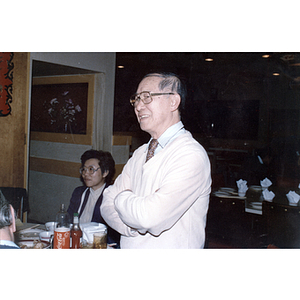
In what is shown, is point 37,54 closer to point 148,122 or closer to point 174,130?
point 148,122

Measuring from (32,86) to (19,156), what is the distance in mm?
625

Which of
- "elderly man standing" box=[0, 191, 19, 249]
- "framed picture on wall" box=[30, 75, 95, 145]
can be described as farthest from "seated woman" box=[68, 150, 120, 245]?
"elderly man standing" box=[0, 191, 19, 249]

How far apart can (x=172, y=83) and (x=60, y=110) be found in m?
1.35

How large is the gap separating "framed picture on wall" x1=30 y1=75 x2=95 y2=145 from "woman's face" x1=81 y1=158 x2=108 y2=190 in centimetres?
27

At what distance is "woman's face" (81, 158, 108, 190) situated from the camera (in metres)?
2.29

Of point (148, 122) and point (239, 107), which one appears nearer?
point (148, 122)

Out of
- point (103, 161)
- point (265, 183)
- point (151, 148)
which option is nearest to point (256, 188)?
point (265, 183)

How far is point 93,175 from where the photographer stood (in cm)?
231

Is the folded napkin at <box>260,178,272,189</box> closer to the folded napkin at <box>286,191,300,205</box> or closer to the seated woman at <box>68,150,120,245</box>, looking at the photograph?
the folded napkin at <box>286,191,300,205</box>

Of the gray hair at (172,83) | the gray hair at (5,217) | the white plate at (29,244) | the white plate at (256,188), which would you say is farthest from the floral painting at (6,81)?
the white plate at (256,188)

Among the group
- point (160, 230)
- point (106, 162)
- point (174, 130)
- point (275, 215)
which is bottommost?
A: point (275, 215)

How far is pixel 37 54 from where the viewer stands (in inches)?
91.5

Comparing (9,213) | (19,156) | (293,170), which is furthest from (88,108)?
(293,170)

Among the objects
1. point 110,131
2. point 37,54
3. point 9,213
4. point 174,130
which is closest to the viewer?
point 9,213
